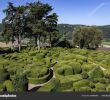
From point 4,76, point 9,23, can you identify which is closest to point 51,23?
point 9,23

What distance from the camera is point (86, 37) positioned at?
161 feet

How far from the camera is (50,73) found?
18.2 m

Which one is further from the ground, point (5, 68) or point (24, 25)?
point (24, 25)

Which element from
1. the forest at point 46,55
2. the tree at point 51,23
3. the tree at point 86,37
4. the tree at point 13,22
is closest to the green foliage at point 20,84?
the forest at point 46,55

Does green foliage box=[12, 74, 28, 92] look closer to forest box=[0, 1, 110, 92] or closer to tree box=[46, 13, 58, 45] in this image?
forest box=[0, 1, 110, 92]

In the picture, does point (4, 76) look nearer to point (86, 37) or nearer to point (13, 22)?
point (13, 22)

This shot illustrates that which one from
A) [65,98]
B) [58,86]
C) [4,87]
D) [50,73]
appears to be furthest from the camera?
[50,73]

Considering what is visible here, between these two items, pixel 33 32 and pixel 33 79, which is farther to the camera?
pixel 33 32

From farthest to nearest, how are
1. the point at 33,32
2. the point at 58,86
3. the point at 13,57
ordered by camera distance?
1. the point at 33,32
2. the point at 13,57
3. the point at 58,86

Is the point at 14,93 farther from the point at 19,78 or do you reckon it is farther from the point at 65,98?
the point at 19,78

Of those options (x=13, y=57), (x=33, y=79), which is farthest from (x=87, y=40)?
(x=33, y=79)

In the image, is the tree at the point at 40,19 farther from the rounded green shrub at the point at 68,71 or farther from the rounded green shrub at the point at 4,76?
the rounded green shrub at the point at 4,76

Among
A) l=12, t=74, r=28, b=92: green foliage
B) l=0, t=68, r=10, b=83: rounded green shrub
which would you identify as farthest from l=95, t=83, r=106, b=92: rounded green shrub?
l=0, t=68, r=10, b=83: rounded green shrub

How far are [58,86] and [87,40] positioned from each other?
37133 mm
